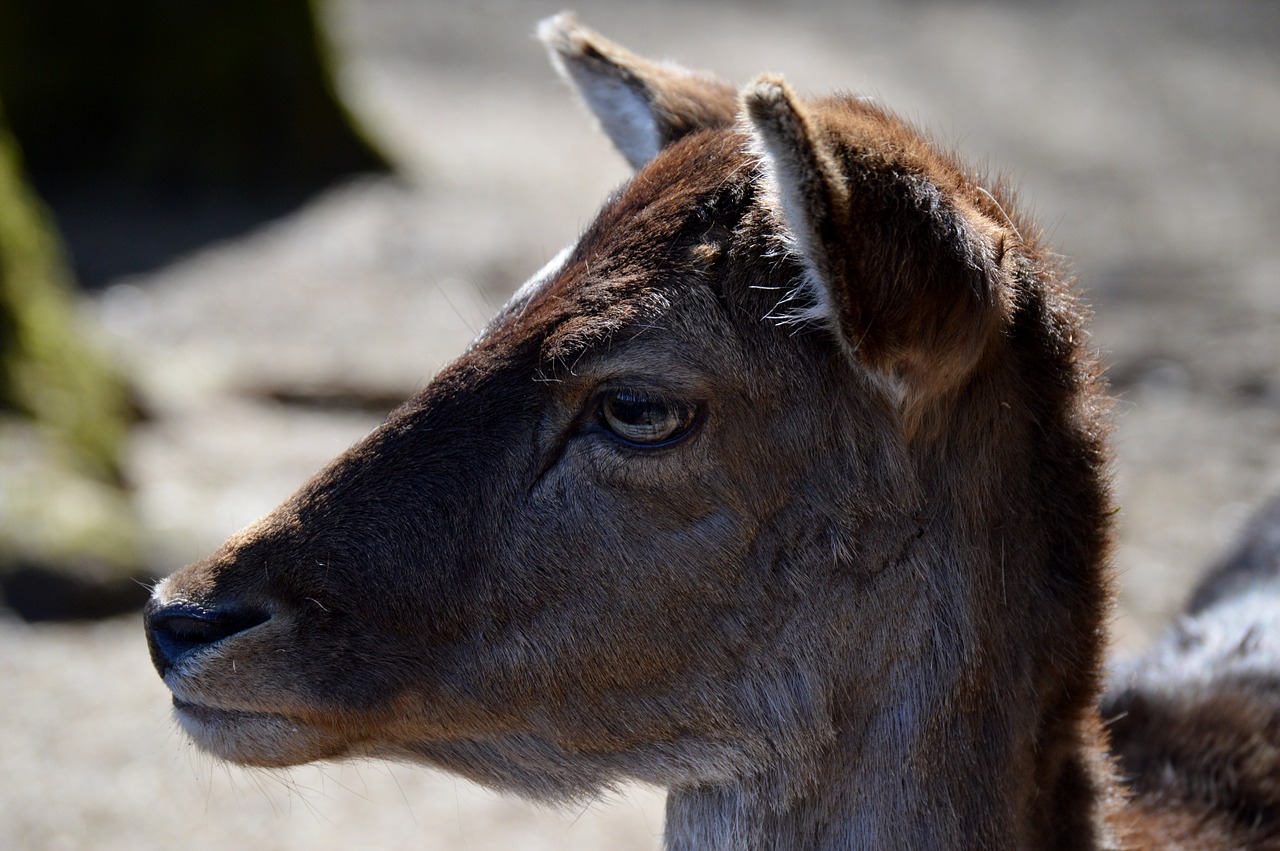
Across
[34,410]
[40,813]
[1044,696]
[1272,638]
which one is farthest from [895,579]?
[34,410]

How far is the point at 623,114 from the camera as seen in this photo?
301 cm

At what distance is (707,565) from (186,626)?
1.01m

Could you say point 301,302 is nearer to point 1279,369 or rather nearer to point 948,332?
point 1279,369

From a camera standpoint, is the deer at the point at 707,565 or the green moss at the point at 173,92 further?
the green moss at the point at 173,92

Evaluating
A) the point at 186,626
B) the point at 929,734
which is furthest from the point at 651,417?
the point at 186,626

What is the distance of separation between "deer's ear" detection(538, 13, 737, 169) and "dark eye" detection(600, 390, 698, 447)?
2.72ft

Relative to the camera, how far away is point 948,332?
2.08 m

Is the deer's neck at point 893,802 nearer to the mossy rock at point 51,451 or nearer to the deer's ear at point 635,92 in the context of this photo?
the deer's ear at point 635,92

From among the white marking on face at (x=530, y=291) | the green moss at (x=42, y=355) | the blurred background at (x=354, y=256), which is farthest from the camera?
the green moss at (x=42, y=355)

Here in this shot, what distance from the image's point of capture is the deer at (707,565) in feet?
7.61

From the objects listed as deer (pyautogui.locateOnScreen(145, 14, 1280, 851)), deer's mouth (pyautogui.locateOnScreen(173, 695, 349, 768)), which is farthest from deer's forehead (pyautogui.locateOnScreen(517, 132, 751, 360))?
deer's mouth (pyautogui.locateOnScreen(173, 695, 349, 768))

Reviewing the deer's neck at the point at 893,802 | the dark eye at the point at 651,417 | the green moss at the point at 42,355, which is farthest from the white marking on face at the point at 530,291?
the green moss at the point at 42,355

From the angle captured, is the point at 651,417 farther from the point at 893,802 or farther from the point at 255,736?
the point at 255,736

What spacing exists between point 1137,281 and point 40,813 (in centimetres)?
782
